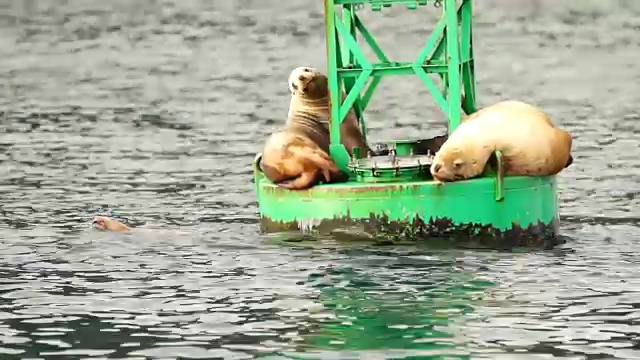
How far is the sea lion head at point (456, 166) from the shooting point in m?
24.7

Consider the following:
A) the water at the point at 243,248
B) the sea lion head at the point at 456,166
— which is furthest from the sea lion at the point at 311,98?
the sea lion head at the point at 456,166

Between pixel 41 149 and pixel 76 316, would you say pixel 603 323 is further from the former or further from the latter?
pixel 41 149

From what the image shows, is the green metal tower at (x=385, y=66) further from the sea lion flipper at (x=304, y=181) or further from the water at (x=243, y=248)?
the water at (x=243, y=248)

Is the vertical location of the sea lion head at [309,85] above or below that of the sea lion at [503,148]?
above

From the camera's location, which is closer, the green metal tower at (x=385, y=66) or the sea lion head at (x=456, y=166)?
the sea lion head at (x=456, y=166)

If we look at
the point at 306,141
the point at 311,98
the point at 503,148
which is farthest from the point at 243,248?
the point at 503,148

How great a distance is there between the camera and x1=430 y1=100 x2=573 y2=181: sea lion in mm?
24719

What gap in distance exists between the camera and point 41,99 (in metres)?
54.9

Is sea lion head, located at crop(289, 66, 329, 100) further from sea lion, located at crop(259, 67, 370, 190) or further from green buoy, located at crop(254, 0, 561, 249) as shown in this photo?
green buoy, located at crop(254, 0, 561, 249)

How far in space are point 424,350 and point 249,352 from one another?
2.02 metres

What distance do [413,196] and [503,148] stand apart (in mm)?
1530

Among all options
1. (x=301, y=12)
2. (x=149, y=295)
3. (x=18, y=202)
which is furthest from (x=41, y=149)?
(x=301, y=12)

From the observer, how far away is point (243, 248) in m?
26.4

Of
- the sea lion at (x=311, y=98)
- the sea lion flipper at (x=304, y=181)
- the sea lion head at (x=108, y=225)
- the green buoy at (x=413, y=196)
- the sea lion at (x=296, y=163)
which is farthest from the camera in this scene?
the sea lion head at (x=108, y=225)
